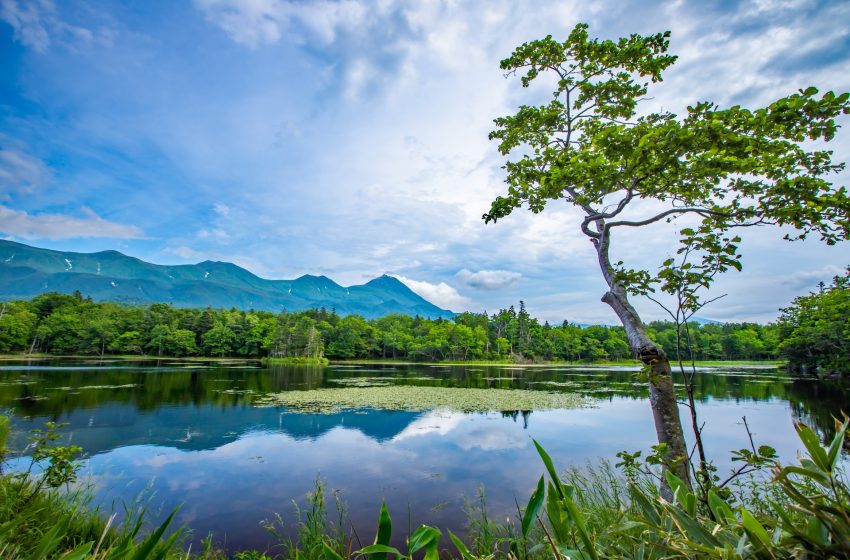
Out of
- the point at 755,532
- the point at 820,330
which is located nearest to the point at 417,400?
the point at 755,532

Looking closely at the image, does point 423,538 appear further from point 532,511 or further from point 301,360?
point 301,360

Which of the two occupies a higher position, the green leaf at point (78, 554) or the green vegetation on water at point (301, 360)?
the green leaf at point (78, 554)

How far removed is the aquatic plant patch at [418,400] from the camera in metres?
20.3

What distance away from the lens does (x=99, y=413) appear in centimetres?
1617

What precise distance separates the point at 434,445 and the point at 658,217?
424 inches

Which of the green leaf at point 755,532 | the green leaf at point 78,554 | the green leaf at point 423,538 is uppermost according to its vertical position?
Answer: the green leaf at point 755,532

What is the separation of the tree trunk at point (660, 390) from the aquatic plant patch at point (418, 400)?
1646cm

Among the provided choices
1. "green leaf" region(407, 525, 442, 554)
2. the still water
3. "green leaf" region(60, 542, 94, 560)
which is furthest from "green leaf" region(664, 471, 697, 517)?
the still water

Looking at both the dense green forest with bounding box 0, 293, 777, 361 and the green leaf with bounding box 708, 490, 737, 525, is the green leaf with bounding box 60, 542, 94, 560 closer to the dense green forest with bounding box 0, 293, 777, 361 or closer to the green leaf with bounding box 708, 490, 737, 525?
the green leaf with bounding box 708, 490, 737, 525

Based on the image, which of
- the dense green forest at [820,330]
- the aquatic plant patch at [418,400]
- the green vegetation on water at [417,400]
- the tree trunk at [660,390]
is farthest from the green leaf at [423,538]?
the dense green forest at [820,330]

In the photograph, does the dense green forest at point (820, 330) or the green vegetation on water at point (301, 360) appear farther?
the green vegetation on water at point (301, 360)

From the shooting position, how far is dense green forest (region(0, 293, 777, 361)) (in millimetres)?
71562

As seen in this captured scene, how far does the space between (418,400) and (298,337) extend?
58845 millimetres

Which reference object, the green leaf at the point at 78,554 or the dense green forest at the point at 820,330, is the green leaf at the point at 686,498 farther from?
the dense green forest at the point at 820,330
